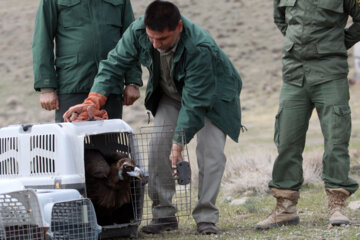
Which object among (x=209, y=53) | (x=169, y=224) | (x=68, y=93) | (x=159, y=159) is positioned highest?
(x=209, y=53)

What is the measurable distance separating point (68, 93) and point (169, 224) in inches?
53.8

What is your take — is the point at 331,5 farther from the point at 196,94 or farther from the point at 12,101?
the point at 12,101

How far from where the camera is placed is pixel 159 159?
546 cm

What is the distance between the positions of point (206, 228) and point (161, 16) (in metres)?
1.71

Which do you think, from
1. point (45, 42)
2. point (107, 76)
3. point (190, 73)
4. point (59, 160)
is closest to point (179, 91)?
point (190, 73)

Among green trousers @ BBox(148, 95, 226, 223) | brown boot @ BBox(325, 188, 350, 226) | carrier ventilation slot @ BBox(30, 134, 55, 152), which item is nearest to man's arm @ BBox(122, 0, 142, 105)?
green trousers @ BBox(148, 95, 226, 223)

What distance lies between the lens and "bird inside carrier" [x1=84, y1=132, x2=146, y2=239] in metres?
5.00

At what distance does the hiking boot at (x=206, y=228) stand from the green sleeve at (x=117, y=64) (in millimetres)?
1280

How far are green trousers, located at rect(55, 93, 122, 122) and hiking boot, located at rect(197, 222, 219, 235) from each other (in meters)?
1.17

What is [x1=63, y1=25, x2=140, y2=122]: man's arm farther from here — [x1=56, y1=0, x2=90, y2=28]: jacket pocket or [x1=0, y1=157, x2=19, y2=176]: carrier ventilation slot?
[x1=56, y1=0, x2=90, y2=28]: jacket pocket

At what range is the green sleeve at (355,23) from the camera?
537 centimetres

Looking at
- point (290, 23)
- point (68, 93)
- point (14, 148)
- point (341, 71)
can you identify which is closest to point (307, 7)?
point (290, 23)

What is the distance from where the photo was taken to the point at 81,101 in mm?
5680

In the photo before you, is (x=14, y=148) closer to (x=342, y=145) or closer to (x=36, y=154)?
(x=36, y=154)
